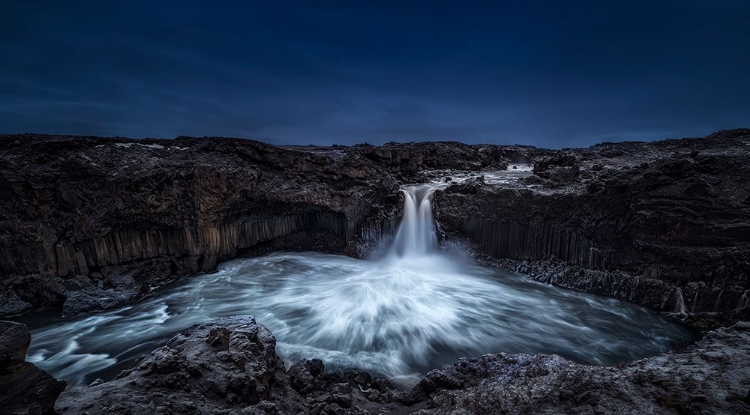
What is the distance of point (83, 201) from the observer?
8.41m

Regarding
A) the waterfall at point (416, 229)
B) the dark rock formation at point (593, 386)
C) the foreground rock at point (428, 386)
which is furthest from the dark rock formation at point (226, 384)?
the waterfall at point (416, 229)

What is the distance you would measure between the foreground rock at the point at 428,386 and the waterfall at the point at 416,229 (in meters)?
7.64

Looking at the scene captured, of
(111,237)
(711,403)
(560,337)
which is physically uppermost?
(111,237)

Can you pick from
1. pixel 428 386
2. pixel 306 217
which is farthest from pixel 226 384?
pixel 306 217

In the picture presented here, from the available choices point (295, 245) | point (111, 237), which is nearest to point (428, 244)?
point (295, 245)

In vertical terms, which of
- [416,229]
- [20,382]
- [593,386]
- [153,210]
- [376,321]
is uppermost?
[153,210]

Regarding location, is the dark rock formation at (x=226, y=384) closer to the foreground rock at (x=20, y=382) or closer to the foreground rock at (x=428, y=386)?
the foreground rock at (x=428, y=386)

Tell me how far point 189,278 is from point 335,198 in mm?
5533

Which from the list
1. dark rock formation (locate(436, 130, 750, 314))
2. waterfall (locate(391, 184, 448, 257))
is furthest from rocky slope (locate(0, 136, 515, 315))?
dark rock formation (locate(436, 130, 750, 314))

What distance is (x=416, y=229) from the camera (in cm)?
1262

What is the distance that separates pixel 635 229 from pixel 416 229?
6838 mm

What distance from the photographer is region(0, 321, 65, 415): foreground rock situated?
2.25 meters

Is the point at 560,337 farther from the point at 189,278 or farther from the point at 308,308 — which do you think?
the point at 189,278

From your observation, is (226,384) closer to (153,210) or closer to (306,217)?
(153,210)
